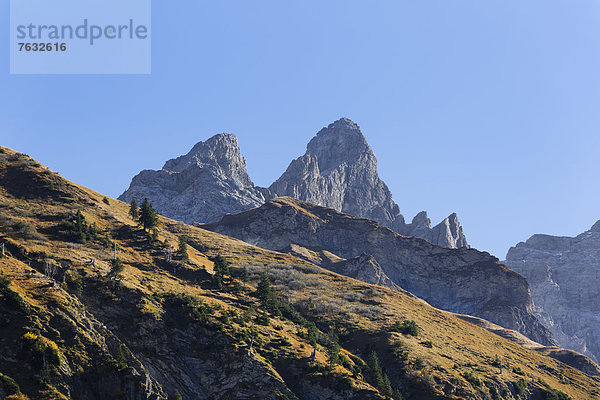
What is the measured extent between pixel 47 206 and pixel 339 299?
7681 centimetres

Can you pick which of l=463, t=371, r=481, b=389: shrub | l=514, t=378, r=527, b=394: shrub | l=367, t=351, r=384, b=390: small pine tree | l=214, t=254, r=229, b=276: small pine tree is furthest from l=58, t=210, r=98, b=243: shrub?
l=514, t=378, r=527, b=394: shrub

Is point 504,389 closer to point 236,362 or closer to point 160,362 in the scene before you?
point 236,362

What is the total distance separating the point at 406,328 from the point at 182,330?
61654 millimetres

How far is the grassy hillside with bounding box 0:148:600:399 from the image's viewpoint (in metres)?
69.6

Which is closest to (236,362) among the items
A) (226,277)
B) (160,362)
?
(160,362)

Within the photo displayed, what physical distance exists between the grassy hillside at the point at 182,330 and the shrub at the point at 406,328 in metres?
0.58

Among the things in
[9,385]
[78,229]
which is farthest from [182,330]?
[78,229]

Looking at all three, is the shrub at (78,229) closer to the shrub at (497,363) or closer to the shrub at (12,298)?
the shrub at (12,298)

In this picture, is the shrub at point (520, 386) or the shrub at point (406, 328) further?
the shrub at point (406, 328)

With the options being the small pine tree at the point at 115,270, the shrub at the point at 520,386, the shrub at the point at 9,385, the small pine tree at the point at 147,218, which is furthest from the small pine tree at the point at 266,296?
the shrub at the point at 9,385

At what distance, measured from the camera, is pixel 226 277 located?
130750 millimetres

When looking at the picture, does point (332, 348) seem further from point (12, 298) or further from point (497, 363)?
point (12, 298)

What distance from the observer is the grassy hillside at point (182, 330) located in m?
69.6

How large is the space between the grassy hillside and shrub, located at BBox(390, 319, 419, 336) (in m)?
0.58
